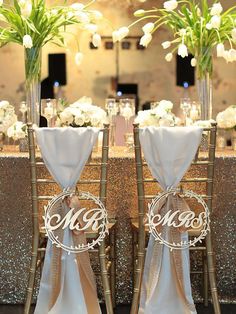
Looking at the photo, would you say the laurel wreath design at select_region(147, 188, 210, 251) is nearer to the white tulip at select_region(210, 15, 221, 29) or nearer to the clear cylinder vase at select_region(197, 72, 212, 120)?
the clear cylinder vase at select_region(197, 72, 212, 120)

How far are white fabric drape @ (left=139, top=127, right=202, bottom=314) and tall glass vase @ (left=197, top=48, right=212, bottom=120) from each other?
0.82 m

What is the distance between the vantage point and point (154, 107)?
13.8ft

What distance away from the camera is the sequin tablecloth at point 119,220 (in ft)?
13.3

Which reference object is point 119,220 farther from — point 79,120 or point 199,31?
point 199,31

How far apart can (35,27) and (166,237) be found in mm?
1433

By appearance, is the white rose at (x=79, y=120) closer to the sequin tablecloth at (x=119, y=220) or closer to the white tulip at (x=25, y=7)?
the sequin tablecloth at (x=119, y=220)

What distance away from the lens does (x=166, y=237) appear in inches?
141

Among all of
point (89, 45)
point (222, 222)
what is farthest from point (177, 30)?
point (89, 45)

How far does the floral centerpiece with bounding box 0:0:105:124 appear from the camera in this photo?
4.18 m

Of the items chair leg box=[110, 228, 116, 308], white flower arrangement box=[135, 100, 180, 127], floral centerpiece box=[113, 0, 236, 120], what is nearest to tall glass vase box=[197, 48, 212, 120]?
floral centerpiece box=[113, 0, 236, 120]

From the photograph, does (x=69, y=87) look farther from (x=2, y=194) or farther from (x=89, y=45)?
(x=2, y=194)

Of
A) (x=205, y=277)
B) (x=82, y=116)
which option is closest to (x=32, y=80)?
(x=82, y=116)

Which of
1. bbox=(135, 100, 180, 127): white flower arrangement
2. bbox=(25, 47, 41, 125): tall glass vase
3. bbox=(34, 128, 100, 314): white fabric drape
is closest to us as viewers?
bbox=(34, 128, 100, 314): white fabric drape

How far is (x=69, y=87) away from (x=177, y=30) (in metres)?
2.46
